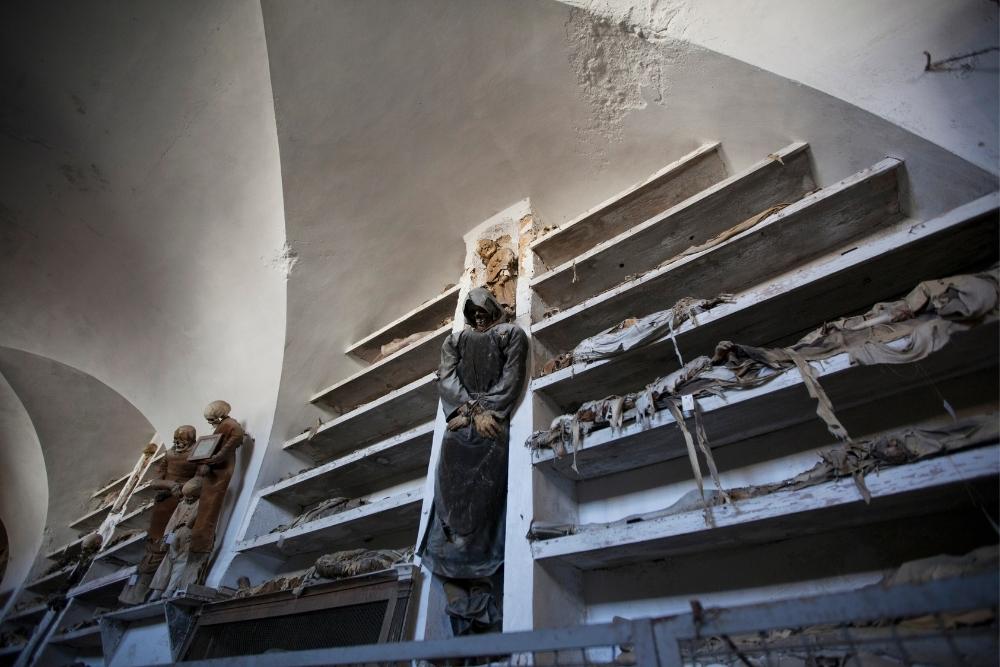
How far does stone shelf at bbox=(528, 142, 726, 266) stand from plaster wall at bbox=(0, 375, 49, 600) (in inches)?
285

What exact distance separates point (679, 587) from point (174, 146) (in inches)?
200

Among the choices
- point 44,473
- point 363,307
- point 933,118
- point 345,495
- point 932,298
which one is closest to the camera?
point 932,298

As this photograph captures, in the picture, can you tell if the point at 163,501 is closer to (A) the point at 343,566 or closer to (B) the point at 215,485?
(B) the point at 215,485

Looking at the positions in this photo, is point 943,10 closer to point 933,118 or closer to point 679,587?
point 933,118

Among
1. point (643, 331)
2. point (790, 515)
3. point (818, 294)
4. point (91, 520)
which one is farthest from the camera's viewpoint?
point (91, 520)

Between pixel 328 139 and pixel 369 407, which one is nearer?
pixel 369 407

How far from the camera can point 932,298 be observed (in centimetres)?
175

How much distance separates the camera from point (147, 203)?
15.3ft

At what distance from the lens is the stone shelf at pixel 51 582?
585 cm

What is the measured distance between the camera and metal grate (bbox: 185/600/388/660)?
2.53 meters

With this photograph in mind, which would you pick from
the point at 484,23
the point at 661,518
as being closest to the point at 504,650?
the point at 661,518

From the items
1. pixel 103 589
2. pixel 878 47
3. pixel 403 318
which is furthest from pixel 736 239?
pixel 103 589

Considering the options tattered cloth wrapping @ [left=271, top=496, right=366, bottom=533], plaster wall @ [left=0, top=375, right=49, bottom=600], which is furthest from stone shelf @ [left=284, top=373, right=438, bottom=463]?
plaster wall @ [left=0, top=375, right=49, bottom=600]

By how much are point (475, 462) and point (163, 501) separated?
3.34m
